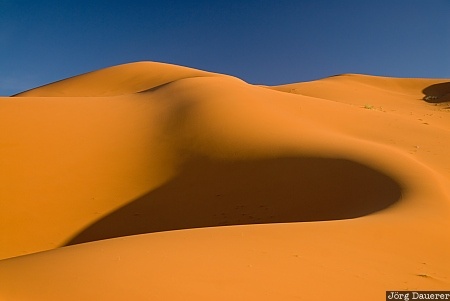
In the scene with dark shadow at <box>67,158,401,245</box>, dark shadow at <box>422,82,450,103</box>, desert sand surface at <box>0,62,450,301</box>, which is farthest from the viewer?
dark shadow at <box>422,82,450,103</box>

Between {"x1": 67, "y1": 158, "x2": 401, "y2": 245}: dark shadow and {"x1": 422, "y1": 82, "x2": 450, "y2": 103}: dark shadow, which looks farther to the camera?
{"x1": 422, "y1": 82, "x2": 450, "y2": 103}: dark shadow

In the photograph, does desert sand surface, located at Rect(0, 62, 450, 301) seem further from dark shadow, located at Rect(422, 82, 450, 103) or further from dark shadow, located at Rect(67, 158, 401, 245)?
dark shadow, located at Rect(422, 82, 450, 103)

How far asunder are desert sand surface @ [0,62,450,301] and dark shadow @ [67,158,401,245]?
0.04 meters

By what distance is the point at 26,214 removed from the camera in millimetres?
8078

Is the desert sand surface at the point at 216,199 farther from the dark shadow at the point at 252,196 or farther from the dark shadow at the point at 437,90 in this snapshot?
the dark shadow at the point at 437,90

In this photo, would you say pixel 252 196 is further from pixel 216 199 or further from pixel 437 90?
pixel 437 90

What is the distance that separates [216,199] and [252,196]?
709mm

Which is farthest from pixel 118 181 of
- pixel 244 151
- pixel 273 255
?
pixel 273 255

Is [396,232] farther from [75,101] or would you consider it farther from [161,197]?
[75,101]

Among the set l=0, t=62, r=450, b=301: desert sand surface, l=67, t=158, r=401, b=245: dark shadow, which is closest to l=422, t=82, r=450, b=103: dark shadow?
l=0, t=62, r=450, b=301: desert sand surface

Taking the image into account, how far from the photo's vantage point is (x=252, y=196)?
7922 millimetres

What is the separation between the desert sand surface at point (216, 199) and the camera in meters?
3.19

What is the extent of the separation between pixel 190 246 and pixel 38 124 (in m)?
9.11

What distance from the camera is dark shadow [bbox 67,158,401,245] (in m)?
6.87
